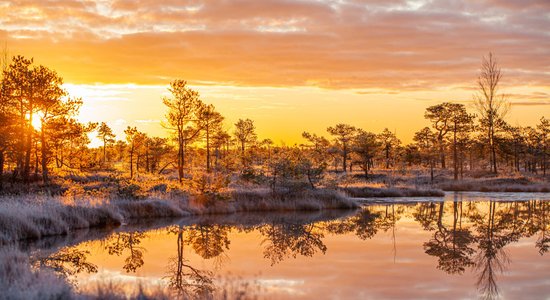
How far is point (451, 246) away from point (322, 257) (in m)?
5.00

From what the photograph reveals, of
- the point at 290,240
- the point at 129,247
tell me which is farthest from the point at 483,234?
the point at 129,247

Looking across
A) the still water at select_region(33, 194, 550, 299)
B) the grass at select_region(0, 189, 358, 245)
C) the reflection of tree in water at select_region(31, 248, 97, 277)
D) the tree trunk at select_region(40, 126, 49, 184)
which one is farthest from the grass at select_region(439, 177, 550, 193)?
the reflection of tree in water at select_region(31, 248, 97, 277)

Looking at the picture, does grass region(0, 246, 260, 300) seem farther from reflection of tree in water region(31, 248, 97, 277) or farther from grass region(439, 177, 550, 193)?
grass region(439, 177, 550, 193)

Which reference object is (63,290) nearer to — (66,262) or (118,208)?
(66,262)

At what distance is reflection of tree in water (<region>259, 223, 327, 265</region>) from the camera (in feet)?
56.3

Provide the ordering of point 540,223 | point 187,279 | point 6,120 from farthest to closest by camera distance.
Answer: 1. point 6,120
2. point 540,223
3. point 187,279

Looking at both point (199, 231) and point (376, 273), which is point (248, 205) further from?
point (376, 273)

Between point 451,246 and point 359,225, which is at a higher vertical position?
point 359,225

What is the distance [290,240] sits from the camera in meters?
19.8

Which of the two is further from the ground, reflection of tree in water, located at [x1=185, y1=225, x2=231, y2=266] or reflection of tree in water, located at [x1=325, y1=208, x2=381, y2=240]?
reflection of tree in water, located at [x1=185, y1=225, x2=231, y2=266]

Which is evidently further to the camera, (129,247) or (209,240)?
(209,240)

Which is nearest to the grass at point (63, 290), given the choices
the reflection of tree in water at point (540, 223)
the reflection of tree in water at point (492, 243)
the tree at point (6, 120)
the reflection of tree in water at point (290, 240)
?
the reflection of tree in water at point (290, 240)

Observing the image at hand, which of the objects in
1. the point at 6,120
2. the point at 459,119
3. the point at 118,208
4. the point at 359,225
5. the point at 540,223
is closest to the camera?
the point at 359,225

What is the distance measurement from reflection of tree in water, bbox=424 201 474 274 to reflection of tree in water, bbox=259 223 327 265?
143 inches
